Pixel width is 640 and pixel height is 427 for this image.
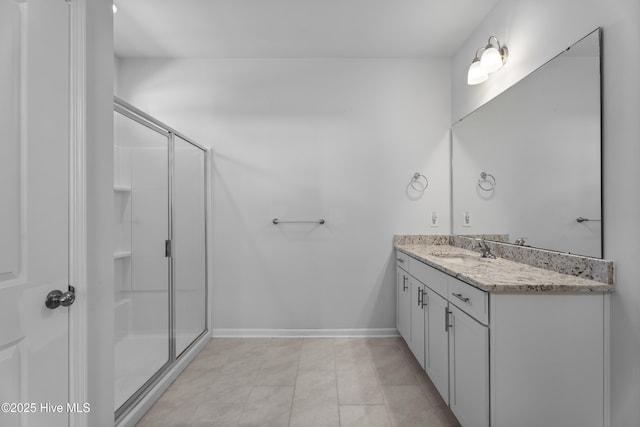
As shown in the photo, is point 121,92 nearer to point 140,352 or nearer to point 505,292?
point 140,352

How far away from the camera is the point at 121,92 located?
2996 mm

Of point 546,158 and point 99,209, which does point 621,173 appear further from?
point 99,209

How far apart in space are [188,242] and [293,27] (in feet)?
6.21

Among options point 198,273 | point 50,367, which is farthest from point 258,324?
point 50,367

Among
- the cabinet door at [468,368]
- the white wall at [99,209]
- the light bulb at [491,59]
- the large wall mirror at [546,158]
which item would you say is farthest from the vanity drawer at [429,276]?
the white wall at [99,209]

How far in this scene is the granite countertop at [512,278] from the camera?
1.33m

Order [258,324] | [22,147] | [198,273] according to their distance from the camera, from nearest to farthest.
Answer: [22,147]
[198,273]
[258,324]

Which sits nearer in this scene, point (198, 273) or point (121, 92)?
point (198, 273)

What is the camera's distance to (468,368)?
4.91 ft

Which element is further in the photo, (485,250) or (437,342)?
(485,250)

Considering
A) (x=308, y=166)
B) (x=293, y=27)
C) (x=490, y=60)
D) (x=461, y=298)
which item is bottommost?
(x=461, y=298)

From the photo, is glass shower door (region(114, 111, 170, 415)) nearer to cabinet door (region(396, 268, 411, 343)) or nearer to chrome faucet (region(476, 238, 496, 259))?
cabinet door (region(396, 268, 411, 343))

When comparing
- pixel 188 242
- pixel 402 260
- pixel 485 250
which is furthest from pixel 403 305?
pixel 188 242

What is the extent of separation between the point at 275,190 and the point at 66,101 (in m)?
1.93
